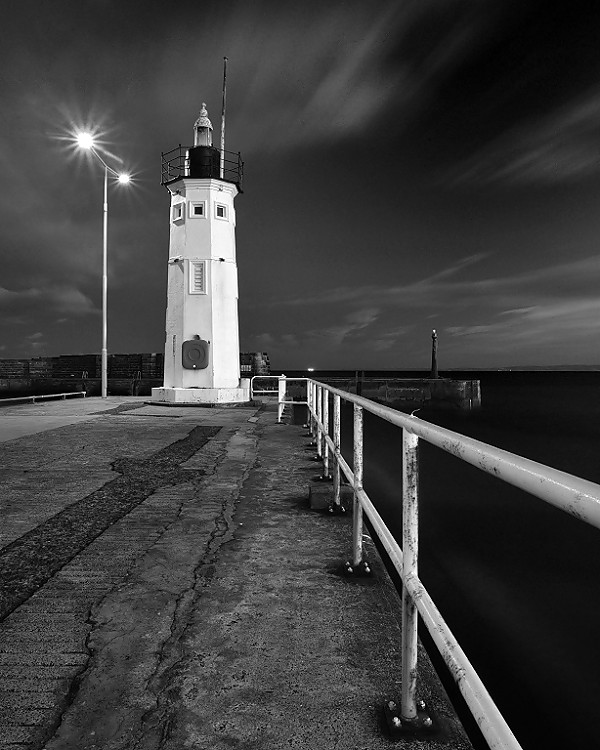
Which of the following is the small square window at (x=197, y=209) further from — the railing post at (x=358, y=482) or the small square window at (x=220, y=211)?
the railing post at (x=358, y=482)

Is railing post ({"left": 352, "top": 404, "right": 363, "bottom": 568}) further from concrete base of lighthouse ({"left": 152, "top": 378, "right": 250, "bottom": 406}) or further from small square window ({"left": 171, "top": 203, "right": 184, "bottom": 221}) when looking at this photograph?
small square window ({"left": 171, "top": 203, "right": 184, "bottom": 221})

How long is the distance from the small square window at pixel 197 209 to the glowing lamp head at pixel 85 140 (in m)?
4.01

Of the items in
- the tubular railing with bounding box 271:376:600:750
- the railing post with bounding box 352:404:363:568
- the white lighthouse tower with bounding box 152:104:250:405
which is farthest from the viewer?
the white lighthouse tower with bounding box 152:104:250:405

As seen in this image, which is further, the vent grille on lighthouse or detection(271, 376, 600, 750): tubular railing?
the vent grille on lighthouse

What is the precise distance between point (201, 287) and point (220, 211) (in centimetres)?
278

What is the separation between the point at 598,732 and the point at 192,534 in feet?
11.6

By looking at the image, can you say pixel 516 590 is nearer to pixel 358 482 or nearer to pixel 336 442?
pixel 336 442

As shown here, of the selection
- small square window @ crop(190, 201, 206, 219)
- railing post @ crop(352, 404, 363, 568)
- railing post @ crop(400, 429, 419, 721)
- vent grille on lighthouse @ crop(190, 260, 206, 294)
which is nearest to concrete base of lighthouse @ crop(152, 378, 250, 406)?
vent grille on lighthouse @ crop(190, 260, 206, 294)

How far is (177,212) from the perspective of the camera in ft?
55.9

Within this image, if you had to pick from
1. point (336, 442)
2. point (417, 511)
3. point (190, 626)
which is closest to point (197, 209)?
point (336, 442)

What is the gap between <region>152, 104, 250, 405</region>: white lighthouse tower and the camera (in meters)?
16.4

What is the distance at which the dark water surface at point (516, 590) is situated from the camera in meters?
4.09

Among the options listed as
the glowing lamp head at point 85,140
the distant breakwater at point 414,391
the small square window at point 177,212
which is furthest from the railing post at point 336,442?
the distant breakwater at point 414,391

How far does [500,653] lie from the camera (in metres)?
4.92
